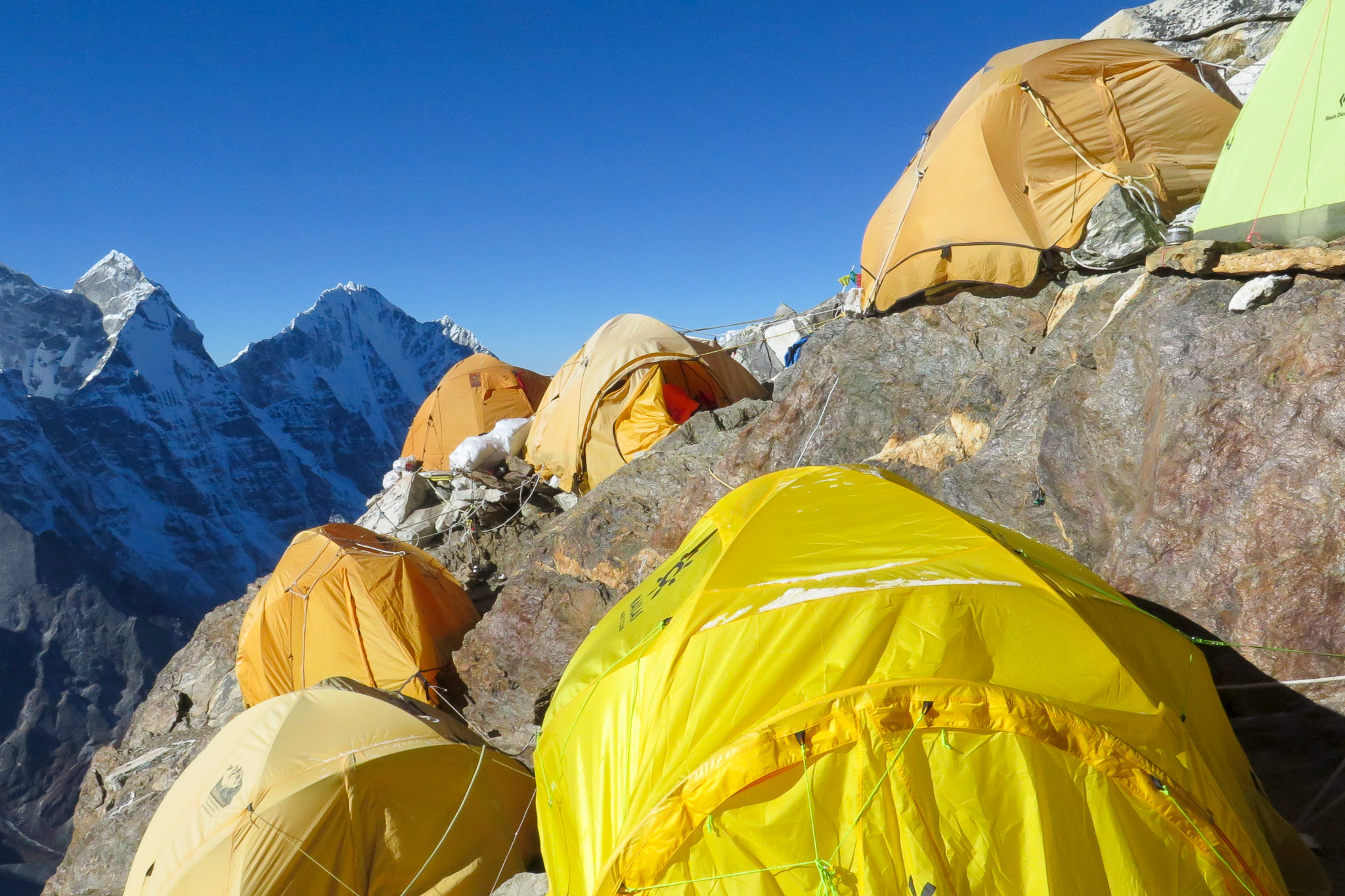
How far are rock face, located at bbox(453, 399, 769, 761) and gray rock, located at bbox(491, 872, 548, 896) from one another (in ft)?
7.80

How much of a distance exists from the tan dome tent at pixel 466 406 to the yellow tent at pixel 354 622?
9.15 meters

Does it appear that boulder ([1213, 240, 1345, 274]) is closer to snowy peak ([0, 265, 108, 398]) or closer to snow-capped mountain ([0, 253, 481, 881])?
snow-capped mountain ([0, 253, 481, 881])

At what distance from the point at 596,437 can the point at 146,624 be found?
4036 inches

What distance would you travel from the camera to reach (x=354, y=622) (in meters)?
11.5

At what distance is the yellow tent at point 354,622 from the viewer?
1112 cm

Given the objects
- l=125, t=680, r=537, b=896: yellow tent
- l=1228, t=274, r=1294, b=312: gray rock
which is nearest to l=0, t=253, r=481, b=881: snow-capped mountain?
l=125, t=680, r=537, b=896: yellow tent

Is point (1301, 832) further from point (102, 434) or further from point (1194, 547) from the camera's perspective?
point (102, 434)

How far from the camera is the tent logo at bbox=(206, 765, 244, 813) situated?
625 cm

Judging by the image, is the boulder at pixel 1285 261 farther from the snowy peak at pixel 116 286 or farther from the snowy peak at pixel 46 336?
the snowy peak at pixel 116 286

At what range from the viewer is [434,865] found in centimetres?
631

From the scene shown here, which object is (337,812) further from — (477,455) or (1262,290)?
(477,455)

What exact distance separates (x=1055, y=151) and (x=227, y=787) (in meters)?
12.2

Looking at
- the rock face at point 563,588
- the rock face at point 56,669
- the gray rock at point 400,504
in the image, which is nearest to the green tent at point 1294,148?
the rock face at point 563,588

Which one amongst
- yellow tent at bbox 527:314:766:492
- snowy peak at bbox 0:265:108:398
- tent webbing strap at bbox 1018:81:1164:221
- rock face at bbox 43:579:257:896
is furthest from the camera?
snowy peak at bbox 0:265:108:398
